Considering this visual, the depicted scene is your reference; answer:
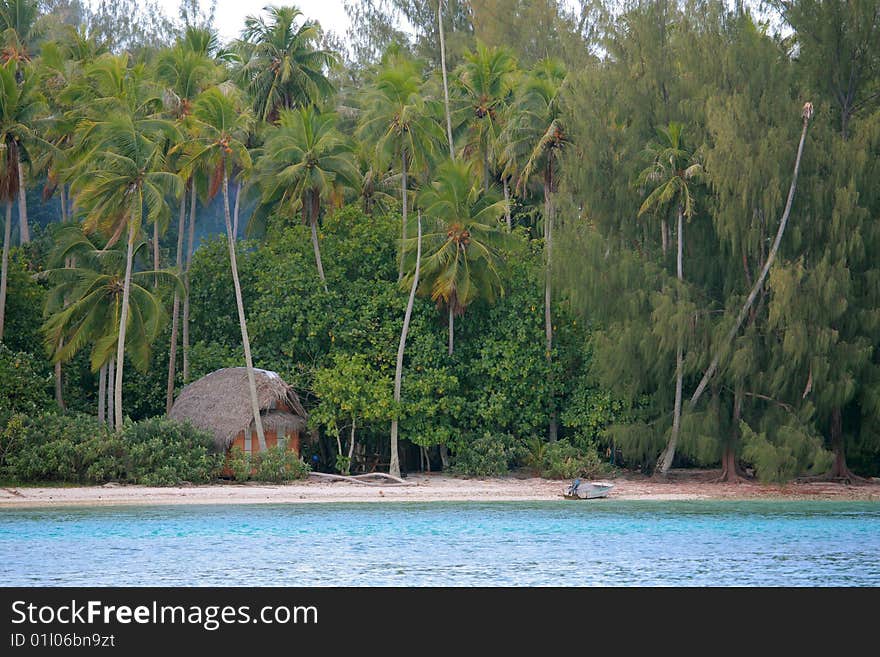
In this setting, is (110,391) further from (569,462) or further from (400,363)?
(569,462)

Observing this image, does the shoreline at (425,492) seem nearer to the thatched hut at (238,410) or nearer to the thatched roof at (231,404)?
the thatched hut at (238,410)

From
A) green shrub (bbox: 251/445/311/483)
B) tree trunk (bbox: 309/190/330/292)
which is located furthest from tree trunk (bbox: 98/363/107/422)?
tree trunk (bbox: 309/190/330/292)

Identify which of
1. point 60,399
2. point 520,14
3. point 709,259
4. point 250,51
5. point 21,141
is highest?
point 520,14

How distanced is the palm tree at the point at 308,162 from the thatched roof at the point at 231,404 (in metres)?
3.36

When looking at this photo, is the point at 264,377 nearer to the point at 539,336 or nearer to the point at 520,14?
the point at 539,336

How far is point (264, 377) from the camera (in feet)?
94.5

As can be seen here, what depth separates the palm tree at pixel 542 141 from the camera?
3083cm

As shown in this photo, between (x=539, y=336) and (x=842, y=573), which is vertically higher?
(x=539, y=336)

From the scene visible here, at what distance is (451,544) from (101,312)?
12.3 meters

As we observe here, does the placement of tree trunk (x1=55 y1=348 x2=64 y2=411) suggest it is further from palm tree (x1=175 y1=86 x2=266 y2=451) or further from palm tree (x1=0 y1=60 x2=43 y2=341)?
palm tree (x1=175 y1=86 x2=266 y2=451)

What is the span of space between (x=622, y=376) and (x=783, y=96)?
25.2ft

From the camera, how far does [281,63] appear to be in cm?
3556

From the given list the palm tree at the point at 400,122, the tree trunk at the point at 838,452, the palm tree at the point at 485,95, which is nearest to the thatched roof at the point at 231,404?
the palm tree at the point at 400,122
